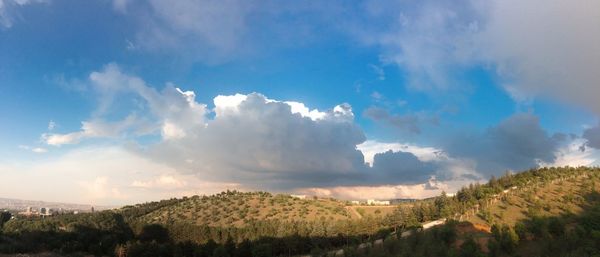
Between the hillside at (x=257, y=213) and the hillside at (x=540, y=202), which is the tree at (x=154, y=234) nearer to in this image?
the hillside at (x=257, y=213)

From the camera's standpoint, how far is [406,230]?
4353 inches

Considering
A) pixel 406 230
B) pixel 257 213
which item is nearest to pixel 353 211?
pixel 257 213

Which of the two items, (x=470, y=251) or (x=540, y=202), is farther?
(x=540, y=202)

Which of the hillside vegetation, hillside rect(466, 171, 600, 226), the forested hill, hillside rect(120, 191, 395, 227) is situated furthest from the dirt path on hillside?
hillside rect(466, 171, 600, 226)

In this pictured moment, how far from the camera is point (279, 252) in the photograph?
119 m

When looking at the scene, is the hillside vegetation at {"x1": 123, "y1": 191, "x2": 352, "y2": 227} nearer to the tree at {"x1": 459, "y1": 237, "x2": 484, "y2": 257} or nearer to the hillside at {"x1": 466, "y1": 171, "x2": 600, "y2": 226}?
the hillside at {"x1": 466, "y1": 171, "x2": 600, "y2": 226}

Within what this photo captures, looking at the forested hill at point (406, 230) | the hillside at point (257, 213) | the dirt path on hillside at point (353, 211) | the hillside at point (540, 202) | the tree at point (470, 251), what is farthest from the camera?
the dirt path on hillside at point (353, 211)

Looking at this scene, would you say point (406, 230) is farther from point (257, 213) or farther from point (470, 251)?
point (257, 213)

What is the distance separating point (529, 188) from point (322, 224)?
58216 mm

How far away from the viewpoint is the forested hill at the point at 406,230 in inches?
2940

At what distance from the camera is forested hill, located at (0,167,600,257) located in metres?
74.7

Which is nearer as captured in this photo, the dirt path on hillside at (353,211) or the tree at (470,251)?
the tree at (470,251)

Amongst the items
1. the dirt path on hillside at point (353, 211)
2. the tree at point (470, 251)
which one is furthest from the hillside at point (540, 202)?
the dirt path on hillside at point (353, 211)

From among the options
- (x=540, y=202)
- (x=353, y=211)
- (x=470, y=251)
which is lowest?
(x=470, y=251)
